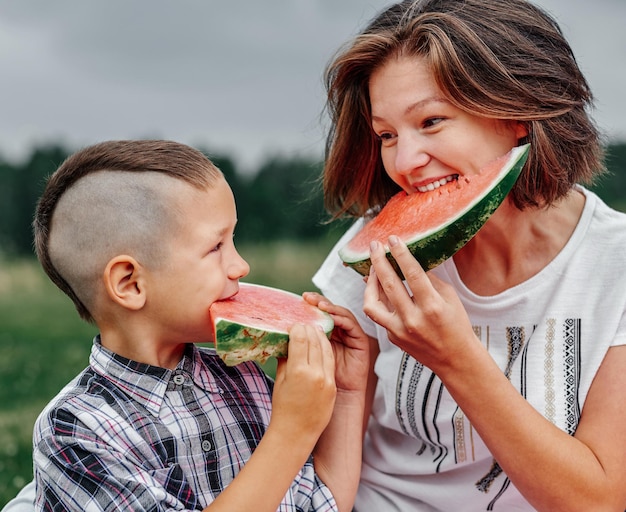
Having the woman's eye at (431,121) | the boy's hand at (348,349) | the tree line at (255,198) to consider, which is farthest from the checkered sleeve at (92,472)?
the tree line at (255,198)

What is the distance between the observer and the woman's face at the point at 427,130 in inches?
105

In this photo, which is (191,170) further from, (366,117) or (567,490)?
(567,490)

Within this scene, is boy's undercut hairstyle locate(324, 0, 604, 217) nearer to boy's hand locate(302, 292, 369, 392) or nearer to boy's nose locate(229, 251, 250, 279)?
boy's hand locate(302, 292, 369, 392)

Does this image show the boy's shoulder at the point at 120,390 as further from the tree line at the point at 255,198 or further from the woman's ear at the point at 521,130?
the tree line at the point at 255,198

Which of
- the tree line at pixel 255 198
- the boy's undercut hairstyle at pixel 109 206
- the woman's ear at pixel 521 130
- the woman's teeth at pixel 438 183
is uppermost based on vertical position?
the tree line at pixel 255 198

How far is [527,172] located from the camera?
2842mm

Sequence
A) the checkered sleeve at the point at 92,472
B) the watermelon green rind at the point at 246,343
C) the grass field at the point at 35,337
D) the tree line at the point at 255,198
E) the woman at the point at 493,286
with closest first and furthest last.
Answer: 1. the checkered sleeve at the point at 92,472
2. the watermelon green rind at the point at 246,343
3. the woman at the point at 493,286
4. the grass field at the point at 35,337
5. the tree line at the point at 255,198

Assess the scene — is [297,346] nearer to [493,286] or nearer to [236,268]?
[236,268]

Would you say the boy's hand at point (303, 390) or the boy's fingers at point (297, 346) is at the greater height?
the boy's fingers at point (297, 346)

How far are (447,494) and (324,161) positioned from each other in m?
1.42

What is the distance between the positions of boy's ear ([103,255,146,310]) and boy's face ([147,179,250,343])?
3 cm

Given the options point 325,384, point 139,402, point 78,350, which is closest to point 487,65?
point 325,384

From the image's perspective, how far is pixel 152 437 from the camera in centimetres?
244

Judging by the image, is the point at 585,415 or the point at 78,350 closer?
the point at 585,415
